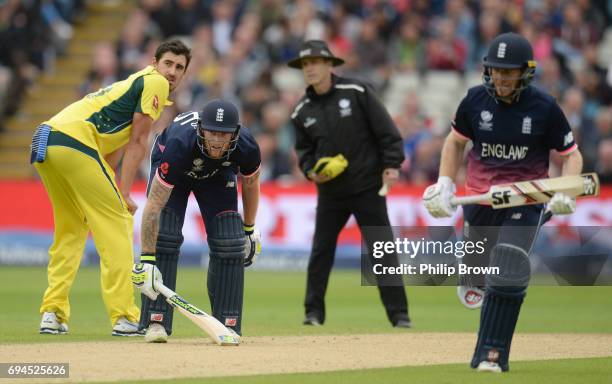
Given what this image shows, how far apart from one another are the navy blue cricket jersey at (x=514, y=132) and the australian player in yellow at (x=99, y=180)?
2979 millimetres

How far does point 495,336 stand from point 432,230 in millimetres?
4035

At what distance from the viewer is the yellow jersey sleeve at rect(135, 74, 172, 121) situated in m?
10.9

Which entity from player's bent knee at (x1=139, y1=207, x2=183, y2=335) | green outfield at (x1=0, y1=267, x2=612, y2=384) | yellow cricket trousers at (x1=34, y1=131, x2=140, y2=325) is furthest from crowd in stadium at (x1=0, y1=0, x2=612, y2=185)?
yellow cricket trousers at (x1=34, y1=131, x2=140, y2=325)

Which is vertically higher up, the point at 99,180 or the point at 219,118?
the point at 219,118

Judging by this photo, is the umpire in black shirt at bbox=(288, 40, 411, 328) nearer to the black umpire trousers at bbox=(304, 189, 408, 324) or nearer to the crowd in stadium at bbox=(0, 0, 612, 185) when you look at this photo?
the black umpire trousers at bbox=(304, 189, 408, 324)

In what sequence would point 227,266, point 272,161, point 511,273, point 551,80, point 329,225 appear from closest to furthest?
1. point 511,273
2. point 227,266
3. point 329,225
4. point 551,80
5. point 272,161

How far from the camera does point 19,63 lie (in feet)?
87.2

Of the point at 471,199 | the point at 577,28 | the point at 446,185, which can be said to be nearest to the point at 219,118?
the point at 446,185

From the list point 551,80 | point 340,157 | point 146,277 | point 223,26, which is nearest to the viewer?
point 146,277

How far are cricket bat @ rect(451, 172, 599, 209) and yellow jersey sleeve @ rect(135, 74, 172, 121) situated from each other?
3.22m

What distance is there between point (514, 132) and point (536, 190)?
77 centimetres

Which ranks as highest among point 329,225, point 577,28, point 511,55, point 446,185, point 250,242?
point 577,28

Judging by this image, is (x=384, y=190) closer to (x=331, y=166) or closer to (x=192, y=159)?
(x=331, y=166)

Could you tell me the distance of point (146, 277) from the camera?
1027cm
